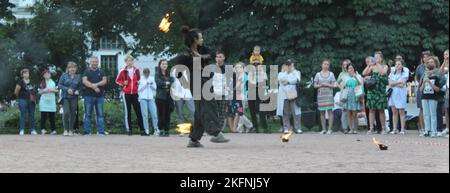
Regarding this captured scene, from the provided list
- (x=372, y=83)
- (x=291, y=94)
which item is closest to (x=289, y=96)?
(x=291, y=94)

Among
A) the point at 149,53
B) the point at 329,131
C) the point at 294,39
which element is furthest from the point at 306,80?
the point at 149,53

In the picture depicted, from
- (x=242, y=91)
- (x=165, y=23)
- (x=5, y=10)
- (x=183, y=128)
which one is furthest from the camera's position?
(x=165, y=23)

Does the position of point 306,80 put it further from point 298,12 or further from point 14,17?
point 14,17

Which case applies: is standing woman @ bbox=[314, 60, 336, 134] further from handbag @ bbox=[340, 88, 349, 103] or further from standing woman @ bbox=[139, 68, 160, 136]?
standing woman @ bbox=[139, 68, 160, 136]

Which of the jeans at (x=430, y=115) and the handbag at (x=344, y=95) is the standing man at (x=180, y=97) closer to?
the handbag at (x=344, y=95)

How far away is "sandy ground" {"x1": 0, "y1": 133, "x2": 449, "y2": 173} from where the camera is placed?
12.1 meters

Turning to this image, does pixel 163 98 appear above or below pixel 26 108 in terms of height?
above

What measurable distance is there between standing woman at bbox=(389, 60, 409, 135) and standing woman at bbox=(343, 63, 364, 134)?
3.19 feet

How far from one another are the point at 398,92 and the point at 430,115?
6.96 feet

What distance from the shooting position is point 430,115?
72.7ft

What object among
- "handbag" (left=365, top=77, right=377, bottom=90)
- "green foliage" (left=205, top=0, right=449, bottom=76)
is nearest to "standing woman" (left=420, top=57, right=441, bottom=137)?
"handbag" (left=365, top=77, right=377, bottom=90)

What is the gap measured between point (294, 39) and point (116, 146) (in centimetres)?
1476

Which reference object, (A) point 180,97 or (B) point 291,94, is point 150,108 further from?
(B) point 291,94

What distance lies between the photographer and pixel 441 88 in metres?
21.9
